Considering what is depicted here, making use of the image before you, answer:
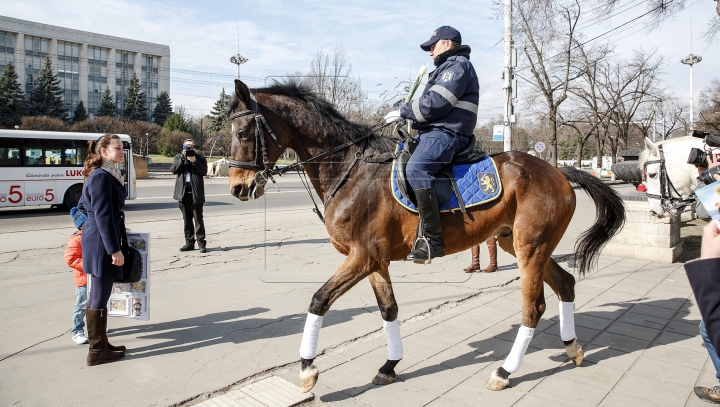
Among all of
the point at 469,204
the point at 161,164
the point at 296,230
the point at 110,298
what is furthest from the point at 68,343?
the point at 161,164

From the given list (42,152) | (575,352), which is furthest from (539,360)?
(42,152)

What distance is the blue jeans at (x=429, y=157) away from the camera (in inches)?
148

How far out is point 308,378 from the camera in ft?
11.8

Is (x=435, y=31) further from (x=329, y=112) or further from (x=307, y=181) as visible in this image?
(x=307, y=181)

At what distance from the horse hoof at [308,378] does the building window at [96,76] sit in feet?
289

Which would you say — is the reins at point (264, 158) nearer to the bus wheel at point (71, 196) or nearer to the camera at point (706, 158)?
the camera at point (706, 158)

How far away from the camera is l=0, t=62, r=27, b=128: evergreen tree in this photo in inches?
2242

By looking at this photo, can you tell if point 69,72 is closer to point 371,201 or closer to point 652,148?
point 652,148

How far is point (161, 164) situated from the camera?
172 feet

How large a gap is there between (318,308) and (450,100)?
1.98m

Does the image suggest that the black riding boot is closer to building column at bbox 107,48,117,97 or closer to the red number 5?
the red number 5

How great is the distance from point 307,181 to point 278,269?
379 centimetres

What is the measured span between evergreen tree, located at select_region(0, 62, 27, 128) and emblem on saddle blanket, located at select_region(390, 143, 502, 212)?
68.5 meters

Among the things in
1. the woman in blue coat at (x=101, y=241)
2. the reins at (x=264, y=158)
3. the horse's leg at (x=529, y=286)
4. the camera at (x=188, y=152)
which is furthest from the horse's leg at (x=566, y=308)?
the camera at (x=188, y=152)
